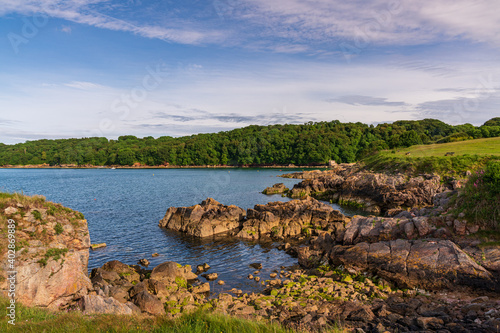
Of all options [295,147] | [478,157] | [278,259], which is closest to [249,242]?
[278,259]

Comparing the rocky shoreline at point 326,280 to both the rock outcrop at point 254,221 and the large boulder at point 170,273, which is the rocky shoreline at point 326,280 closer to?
the large boulder at point 170,273

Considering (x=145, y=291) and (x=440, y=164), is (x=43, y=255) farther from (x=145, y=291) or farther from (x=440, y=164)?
(x=440, y=164)

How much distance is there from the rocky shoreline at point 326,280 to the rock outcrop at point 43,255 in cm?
5

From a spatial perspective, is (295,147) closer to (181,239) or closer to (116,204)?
(116,204)

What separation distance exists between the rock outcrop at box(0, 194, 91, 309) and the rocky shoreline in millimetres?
48

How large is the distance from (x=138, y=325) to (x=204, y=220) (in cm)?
2620

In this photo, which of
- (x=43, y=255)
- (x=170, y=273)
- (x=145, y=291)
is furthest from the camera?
(x=170, y=273)

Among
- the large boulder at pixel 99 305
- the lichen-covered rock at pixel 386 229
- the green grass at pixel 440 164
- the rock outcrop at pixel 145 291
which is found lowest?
the rock outcrop at pixel 145 291

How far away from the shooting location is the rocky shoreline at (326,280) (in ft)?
45.9

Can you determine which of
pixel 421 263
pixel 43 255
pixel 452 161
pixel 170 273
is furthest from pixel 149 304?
pixel 452 161

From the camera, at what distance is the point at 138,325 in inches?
375

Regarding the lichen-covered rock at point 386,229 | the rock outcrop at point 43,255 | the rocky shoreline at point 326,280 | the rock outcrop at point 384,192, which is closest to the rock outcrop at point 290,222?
the rocky shoreline at point 326,280

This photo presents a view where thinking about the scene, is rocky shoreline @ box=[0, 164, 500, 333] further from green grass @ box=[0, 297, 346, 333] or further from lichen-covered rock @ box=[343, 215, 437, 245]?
green grass @ box=[0, 297, 346, 333]

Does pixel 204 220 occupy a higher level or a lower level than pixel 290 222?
higher
